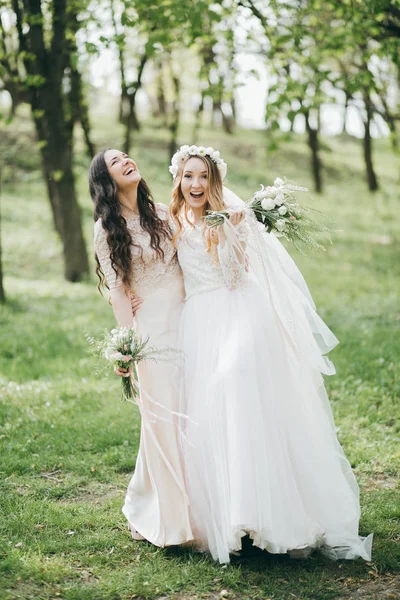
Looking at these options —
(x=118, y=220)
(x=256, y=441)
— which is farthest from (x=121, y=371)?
(x=118, y=220)

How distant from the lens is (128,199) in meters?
5.10

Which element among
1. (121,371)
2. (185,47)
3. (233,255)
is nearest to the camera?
(121,371)

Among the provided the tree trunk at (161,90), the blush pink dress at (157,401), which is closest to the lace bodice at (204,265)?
the blush pink dress at (157,401)

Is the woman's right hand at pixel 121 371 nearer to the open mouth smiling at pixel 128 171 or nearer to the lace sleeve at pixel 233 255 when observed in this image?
the lace sleeve at pixel 233 255

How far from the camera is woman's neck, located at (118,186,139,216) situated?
508cm

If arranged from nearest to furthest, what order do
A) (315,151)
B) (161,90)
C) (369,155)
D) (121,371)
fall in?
(121,371), (315,151), (369,155), (161,90)

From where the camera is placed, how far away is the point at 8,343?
972 cm

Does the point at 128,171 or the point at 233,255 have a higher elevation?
the point at 128,171

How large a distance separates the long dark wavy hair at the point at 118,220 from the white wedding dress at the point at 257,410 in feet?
0.74

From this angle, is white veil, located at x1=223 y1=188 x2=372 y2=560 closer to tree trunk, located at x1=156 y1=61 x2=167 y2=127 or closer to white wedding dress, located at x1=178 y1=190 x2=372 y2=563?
white wedding dress, located at x1=178 y1=190 x2=372 y2=563

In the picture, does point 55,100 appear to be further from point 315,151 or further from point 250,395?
point 315,151

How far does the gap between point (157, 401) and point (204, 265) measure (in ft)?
3.40

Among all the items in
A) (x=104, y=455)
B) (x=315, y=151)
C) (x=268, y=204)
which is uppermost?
(x=268, y=204)

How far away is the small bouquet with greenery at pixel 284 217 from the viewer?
473 cm
